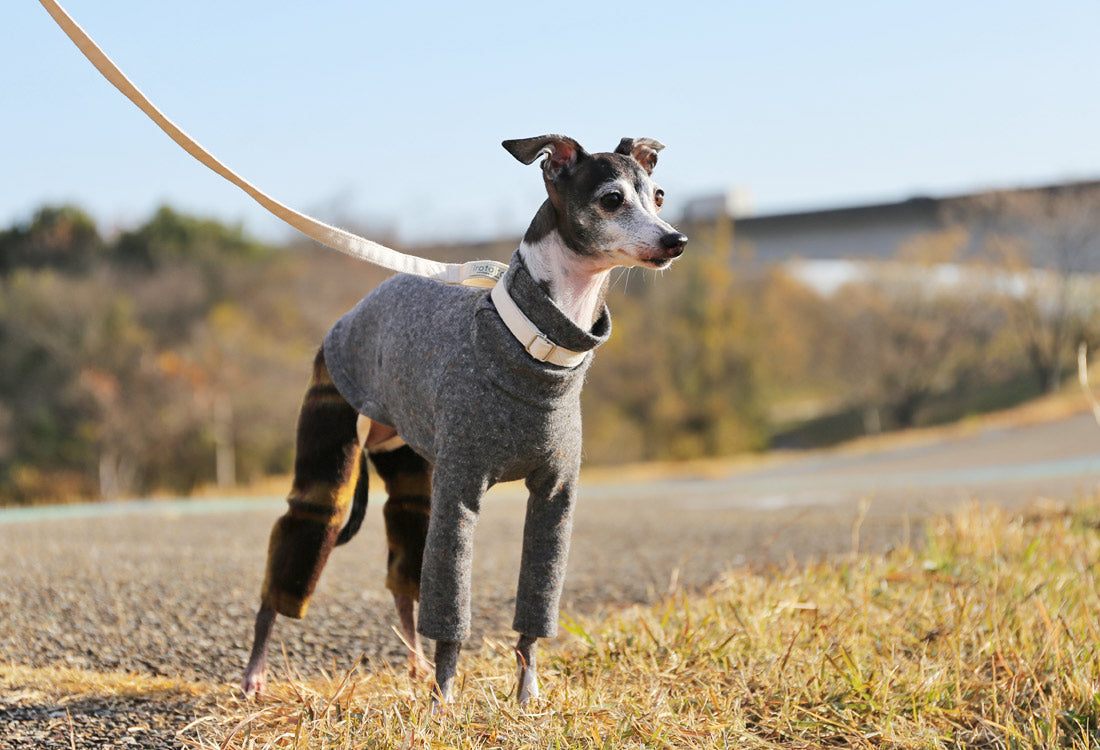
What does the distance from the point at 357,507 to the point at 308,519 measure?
293mm

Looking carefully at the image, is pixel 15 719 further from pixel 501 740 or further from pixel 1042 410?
pixel 1042 410

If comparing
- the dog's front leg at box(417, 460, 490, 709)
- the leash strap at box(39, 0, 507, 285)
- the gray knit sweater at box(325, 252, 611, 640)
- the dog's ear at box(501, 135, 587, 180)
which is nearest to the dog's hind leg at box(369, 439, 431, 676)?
the gray knit sweater at box(325, 252, 611, 640)

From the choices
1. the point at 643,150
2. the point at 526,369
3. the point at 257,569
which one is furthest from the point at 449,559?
the point at 257,569

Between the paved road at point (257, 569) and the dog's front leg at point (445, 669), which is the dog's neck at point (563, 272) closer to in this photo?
the dog's front leg at point (445, 669)

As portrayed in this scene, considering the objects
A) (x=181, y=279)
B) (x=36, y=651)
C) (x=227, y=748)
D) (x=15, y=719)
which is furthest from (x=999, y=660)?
(x=181, y=279)

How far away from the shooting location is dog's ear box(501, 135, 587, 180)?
2.47 m

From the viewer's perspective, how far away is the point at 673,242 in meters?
2.34

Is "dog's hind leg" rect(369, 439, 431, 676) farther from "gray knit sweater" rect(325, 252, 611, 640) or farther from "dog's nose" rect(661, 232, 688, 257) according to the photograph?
"dog's nose" rect(661, 232, 688, 257)

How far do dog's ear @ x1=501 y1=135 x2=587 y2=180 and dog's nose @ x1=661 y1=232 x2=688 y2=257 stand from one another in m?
0.34

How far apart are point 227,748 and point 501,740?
691 millimetres

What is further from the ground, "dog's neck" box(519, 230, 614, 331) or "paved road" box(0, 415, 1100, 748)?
"dog's neck" box(519, 230, 614, 331)

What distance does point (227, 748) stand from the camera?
249 centimetres

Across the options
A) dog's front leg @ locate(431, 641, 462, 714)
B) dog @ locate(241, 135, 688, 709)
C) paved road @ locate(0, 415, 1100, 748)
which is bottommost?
paved road @ locate(0, 415, 1100, 748)

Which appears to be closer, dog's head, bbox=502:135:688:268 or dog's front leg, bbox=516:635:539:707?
dog's head, bbox=502:135:688:268
